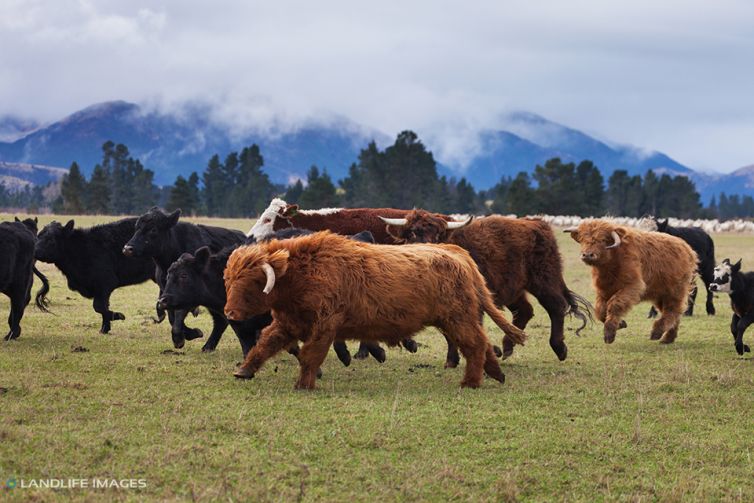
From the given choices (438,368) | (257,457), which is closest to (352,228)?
(438,368)

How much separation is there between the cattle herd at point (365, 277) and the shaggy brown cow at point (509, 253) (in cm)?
2

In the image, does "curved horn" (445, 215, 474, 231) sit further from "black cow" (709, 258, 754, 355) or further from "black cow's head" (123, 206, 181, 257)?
"black cow's head" (123, 206, 181, 257)

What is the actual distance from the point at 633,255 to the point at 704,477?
742 cm

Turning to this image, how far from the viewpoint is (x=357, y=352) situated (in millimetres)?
11805

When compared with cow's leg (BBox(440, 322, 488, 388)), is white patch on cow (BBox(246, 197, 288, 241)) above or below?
above

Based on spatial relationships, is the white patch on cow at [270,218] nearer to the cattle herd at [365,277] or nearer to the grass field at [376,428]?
the cattle herd at [365,277]

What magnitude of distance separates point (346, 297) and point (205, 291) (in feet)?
8.45

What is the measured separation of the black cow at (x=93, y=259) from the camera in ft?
44.9

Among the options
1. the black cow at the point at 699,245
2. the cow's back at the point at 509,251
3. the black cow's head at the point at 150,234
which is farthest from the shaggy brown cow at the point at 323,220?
the black cow at the point at 699,245

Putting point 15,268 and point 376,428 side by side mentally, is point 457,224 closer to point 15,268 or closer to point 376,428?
point 376,428

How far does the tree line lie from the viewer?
84.4m

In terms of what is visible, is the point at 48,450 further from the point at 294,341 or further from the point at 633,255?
the point at 633,255

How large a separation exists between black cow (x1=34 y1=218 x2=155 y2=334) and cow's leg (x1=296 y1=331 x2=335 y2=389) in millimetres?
5700

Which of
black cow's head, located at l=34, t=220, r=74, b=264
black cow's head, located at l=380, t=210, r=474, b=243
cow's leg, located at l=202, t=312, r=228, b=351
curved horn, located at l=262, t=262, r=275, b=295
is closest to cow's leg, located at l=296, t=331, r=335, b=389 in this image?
curved horn, located at l=262, t=262, r=275, b=295
